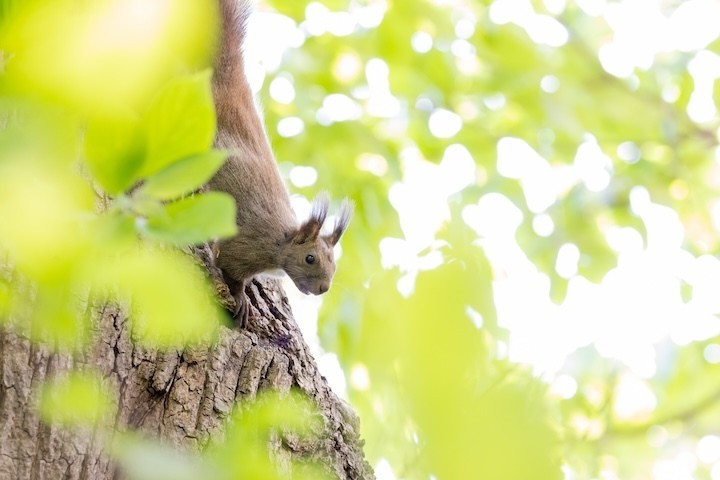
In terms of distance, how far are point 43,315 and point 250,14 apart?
176cm

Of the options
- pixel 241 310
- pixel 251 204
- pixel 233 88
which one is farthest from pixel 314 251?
pixel 241 310

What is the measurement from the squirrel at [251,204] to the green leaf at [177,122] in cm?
114

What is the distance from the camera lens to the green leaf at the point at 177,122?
28 centimetres

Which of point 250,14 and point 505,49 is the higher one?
point 505,49

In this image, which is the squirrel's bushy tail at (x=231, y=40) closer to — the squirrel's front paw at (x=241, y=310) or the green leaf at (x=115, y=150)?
the squirrel's front paw at (x=241, y=310)

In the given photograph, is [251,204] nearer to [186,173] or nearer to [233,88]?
[233,88]

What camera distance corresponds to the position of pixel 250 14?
193 centimetres

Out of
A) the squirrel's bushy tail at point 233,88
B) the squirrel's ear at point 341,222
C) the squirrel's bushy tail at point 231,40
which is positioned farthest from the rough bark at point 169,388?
the squirrel's ear at point 341,222

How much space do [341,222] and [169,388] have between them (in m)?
1.19

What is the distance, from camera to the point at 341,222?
2289 mm

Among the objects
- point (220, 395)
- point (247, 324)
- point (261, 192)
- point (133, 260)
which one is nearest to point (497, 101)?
point (261, 192)

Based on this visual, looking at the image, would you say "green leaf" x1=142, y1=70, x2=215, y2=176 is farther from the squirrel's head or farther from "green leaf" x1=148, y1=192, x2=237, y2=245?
the squirrel's head

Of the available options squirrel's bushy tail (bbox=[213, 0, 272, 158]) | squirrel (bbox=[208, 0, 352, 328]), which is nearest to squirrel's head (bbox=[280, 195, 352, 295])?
squirrel (bbox=[208, 0, 352, 328])

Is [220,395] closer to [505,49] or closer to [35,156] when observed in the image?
[35,156]
